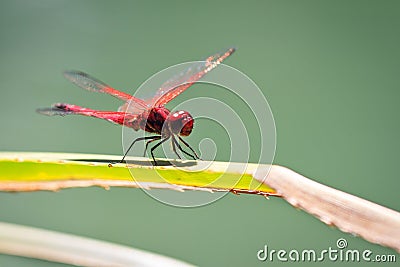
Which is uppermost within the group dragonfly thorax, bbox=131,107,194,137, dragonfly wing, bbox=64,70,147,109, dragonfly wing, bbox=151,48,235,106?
dragonfly wing, bbox=151,48,235,106

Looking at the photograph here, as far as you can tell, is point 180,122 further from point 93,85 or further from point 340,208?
point 340,208

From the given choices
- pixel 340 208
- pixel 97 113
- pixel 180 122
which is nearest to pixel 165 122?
pixel 180 122

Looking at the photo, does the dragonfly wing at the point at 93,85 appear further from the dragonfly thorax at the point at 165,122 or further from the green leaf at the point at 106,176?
the green leaf at the point at 106,176

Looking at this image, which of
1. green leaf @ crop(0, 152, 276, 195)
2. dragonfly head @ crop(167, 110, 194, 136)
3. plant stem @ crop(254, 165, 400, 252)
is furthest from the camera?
dragonfly head @ crop(167, 110, 194, 136)

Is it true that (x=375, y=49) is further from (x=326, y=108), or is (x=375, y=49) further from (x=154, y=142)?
(x=154, y=142)

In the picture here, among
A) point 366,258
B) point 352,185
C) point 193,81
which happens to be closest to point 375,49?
point 352,185

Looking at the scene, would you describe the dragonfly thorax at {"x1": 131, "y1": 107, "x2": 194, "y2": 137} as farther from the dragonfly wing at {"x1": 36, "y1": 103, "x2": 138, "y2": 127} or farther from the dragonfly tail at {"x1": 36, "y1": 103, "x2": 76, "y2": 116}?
the dragonfly tail at {"x1": 36, "y1": 103, "x2": 76, "y2": 116}

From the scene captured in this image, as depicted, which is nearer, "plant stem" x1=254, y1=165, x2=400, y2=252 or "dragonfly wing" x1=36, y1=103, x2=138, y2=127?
"plant stem" x1=254, y1=165, x2=400, y2=252

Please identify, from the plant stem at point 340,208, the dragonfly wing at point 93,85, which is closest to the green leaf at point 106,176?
the plant stem at point 340,208

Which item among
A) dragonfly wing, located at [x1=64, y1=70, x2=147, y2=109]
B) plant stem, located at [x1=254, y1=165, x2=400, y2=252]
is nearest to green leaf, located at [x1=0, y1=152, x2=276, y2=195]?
plant stem, located at [x1=254, y1=165, x2=400, y2=252]
